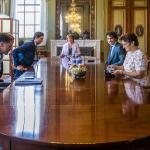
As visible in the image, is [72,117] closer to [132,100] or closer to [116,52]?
[132,100]

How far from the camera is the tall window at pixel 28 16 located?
1116cm

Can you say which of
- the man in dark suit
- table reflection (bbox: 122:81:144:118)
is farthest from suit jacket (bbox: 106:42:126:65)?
table reflection (bbox: 122:81:144:118)

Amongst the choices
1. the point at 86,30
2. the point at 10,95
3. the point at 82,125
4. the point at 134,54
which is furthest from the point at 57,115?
the point at 86,30

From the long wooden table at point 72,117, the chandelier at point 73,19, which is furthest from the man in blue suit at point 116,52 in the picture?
the chandelier at point 73,19

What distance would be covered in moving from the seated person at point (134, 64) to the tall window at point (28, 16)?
749cm

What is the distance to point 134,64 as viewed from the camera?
3857 millimetres

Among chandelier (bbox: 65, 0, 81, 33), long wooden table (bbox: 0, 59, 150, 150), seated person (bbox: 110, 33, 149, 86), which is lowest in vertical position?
long wooden table (bbox: 0, 59, 150, 150)

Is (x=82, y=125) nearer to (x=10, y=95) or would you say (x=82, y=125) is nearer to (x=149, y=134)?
(x=149, y=134)

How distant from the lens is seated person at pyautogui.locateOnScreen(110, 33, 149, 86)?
11.9 feet

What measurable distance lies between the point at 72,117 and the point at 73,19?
30.3 ft

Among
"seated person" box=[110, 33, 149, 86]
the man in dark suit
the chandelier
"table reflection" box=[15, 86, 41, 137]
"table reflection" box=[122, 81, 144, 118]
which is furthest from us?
the chandelier

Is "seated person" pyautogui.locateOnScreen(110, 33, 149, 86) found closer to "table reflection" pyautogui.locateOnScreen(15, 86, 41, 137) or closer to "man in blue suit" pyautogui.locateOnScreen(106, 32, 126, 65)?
"table reflection" pyautogui.locateOnScreen(15, 86, 41, 137)

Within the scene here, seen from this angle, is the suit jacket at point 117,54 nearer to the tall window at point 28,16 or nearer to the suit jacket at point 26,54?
the suit jacket at point 26,54

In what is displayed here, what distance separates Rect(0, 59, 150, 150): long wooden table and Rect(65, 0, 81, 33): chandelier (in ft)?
26.7
